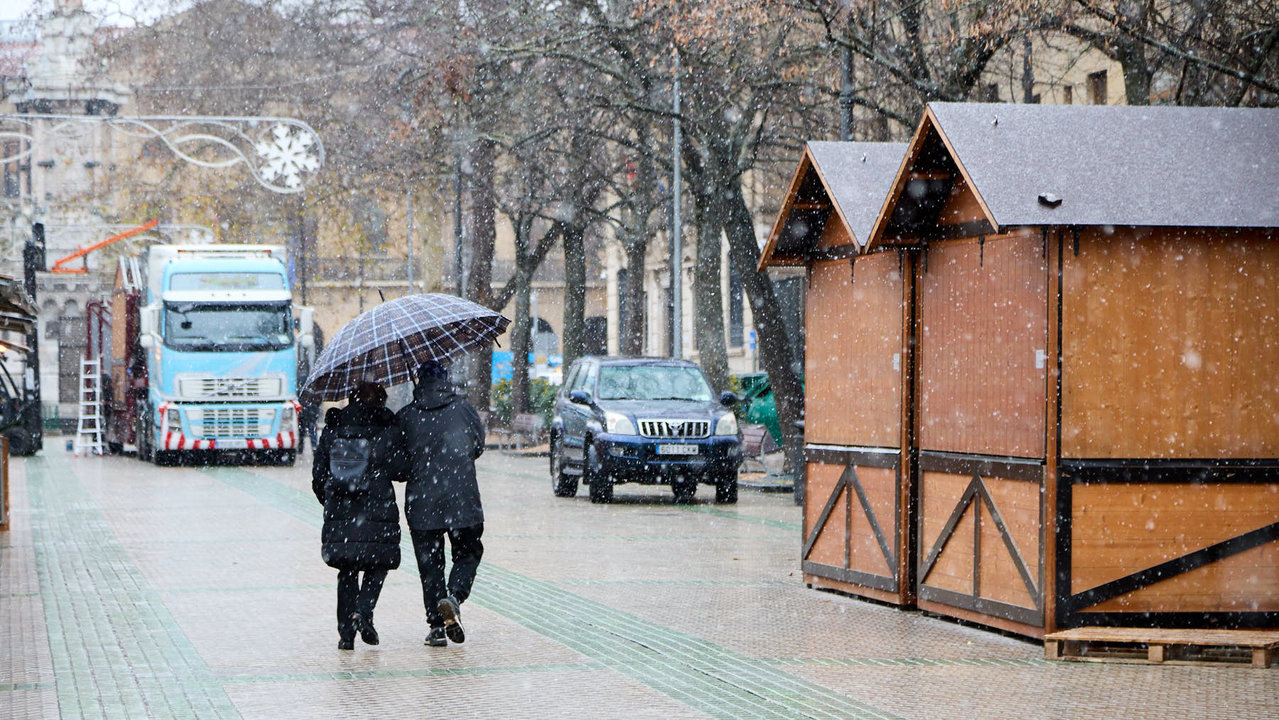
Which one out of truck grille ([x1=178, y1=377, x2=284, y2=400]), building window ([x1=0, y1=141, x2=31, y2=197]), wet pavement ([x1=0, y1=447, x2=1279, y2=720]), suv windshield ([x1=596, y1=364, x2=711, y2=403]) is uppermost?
building window ([x1=0, y1=141, x2=31, y2=197])

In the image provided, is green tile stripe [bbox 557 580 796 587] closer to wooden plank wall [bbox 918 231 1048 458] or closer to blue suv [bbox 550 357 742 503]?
wooden plank wall [bbox 918 231 1048 458]

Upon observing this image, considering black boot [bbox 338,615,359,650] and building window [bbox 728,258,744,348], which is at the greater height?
building window [bbox 728,258,744,348]

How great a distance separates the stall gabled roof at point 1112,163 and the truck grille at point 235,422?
69.5ft

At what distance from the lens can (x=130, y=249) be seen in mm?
48188

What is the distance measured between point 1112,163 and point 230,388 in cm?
2254

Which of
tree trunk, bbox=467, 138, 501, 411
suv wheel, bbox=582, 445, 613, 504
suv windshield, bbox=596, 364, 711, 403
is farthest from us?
tree trunk, bbox=467, 138, 501, 411

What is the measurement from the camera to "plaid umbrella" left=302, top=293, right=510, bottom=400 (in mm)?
9617

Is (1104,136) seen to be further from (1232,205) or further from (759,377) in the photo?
(759,377)

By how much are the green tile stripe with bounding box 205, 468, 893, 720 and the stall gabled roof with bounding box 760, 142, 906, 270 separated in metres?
2.83

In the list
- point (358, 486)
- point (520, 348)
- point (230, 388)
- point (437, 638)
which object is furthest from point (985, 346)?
point (520, 348)

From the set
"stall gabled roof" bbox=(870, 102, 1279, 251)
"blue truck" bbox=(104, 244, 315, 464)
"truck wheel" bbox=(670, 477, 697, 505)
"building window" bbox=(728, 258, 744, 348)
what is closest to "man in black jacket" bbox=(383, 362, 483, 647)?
"stall gabled roof" bbox=(870, 102, 1279, 251)


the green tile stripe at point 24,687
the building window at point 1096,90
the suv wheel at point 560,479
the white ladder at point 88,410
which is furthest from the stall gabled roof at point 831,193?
the white ladder at point 88,410

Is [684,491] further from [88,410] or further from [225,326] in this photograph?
[88,410]

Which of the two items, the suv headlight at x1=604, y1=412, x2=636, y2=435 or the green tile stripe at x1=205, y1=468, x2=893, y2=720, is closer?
the green tile stripe at x1=205, y1=468, x2=893, y2=720
